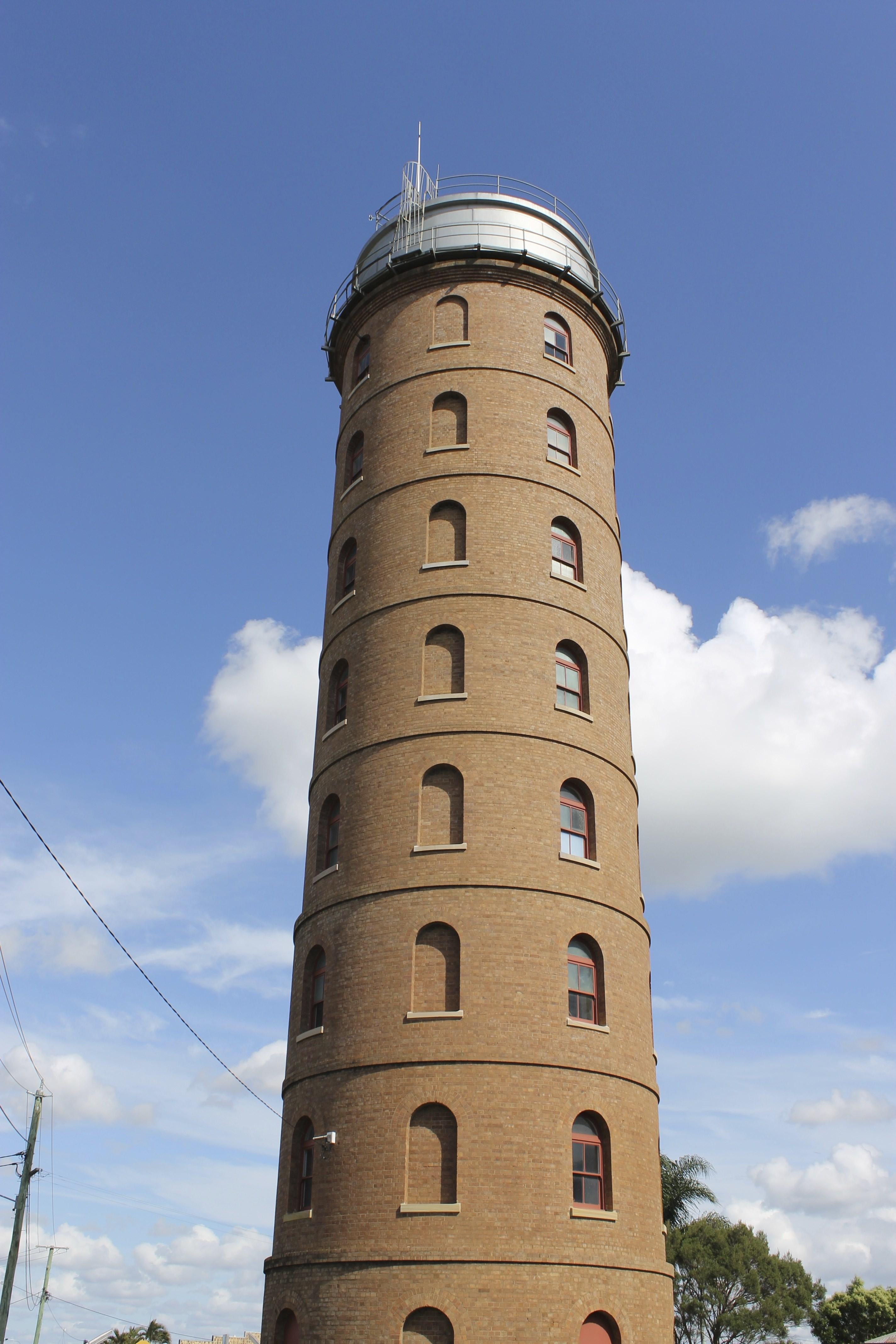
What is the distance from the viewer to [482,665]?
23.7m

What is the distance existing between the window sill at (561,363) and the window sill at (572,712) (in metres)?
9.16

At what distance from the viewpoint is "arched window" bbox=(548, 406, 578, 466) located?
2759cm

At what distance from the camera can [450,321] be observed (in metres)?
28.4

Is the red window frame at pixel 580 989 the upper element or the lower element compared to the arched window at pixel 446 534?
lower

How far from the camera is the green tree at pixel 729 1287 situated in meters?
48.8

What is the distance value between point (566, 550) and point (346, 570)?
208 inches

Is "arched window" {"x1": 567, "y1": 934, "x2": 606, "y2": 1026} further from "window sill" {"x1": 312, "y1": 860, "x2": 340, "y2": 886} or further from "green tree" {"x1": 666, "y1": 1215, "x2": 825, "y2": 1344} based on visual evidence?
"green tree" {"x1": 666, "y1": 1215, "x2": 825, "y2": 1344}

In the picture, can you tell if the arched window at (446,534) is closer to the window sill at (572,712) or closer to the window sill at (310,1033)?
the window sill at (572,712)

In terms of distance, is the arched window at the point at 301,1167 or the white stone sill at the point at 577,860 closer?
the arched window at the point at 301,1167

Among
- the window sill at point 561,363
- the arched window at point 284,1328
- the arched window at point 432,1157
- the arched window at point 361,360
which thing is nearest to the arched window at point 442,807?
the arched window at point 432,1157

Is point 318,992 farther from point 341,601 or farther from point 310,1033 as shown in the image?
point 341,601

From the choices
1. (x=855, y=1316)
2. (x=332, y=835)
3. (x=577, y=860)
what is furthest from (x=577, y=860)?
(x=855, y=1316)

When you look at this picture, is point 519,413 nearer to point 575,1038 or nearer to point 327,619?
point 327,619

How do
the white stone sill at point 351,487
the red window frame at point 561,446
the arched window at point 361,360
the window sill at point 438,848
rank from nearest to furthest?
the window sill at point 438,848, the red window frame at point 561,446, the white stone sill at point 351,487, the arched window at point 361,360
